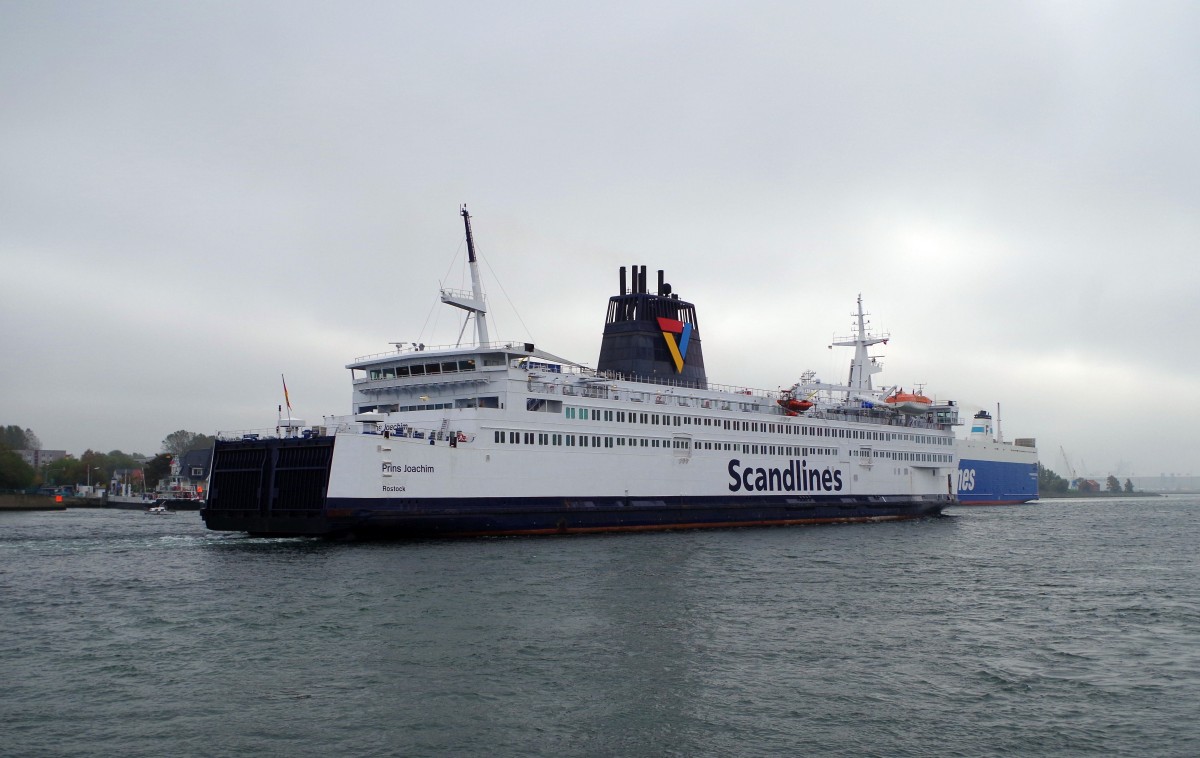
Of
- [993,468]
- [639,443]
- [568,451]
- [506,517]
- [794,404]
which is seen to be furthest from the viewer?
[993,468]

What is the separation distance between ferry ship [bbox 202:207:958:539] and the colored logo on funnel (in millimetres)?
114

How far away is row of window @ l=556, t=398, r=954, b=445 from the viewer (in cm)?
4316

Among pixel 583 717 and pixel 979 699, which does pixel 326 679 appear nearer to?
pixel 583 717

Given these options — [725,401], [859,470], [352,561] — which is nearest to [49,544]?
[352,561]

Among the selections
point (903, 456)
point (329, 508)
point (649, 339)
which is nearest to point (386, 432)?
Result: point (329, 508)

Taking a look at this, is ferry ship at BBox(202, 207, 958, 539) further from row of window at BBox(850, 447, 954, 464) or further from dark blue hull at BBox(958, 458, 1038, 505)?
dark blue hull at BBox(958, 458, 1038, 505)

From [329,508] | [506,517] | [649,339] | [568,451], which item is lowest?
[506,517]

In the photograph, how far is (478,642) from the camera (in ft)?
61.7

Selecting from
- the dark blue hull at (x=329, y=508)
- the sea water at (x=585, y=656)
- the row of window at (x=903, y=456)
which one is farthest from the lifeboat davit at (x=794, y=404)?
the sea water at (x=585, y=656)

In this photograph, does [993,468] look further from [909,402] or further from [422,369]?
[422,369]

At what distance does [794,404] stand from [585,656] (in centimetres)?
4063

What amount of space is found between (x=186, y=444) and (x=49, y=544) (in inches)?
5260

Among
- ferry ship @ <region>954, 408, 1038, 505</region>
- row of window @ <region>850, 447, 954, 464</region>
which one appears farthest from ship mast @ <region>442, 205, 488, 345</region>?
ferry ship @ <region>954, 408, 1038, 505</region>

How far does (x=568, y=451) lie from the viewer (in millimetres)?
41312
